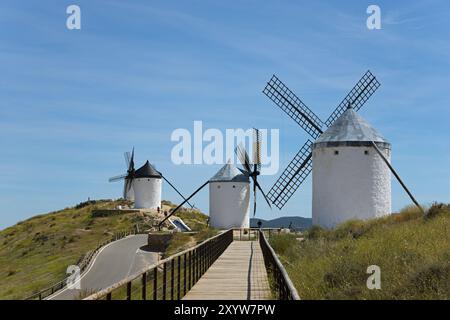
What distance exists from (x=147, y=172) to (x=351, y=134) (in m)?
37.1

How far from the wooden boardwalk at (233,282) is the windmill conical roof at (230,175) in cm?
2848

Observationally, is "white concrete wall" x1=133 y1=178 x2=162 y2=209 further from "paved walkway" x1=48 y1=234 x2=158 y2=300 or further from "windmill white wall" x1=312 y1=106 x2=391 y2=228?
"windmill white wall" x1=312 y1=106 x2=391 y2=228

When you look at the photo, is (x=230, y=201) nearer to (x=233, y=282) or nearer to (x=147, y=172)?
(x=147, y=172)

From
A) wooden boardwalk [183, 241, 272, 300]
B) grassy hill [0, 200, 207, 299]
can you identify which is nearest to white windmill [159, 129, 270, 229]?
grassy hill [0, 200, 207, 299]

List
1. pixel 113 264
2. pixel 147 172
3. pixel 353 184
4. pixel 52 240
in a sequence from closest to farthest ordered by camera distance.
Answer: pixel 353 184, pixel 113 264, pixel 52 240, pixel 147 172

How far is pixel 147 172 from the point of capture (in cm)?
6781

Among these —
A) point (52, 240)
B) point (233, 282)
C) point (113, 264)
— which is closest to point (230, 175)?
point (113, 264)

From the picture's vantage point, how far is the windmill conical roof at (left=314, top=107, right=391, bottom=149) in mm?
34219

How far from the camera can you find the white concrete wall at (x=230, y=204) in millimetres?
50906

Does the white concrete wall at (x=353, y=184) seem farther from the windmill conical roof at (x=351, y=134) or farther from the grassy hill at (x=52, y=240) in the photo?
the grassy hill at (x=52, y=240)
